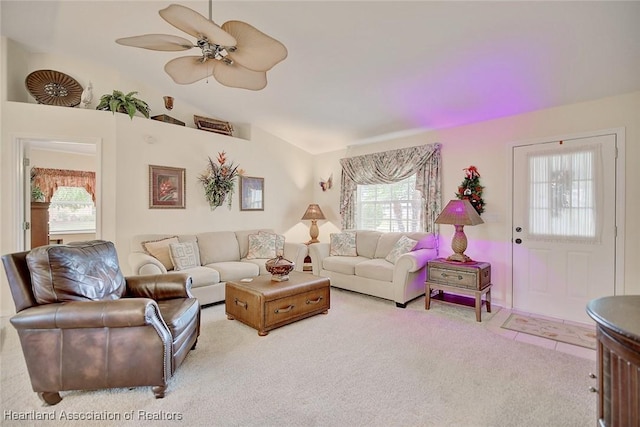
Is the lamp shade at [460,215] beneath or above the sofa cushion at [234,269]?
above

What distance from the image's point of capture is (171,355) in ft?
6.56

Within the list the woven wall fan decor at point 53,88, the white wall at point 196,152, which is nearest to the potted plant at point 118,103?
the white wall at point 196,152

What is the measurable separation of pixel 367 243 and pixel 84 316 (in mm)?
3721

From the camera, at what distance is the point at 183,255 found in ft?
12.8

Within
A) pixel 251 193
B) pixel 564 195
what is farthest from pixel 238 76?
pixel 564 195

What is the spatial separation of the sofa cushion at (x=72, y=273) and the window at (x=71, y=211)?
15.6 feet

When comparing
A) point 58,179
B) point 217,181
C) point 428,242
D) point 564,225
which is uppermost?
point 58,179

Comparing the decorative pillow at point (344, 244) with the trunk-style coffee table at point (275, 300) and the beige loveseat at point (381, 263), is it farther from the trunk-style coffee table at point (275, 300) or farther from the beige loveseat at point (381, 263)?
the trunk-style coffee table at point (275, 300)

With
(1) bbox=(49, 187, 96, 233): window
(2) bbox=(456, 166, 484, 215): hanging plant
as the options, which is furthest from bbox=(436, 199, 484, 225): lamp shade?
(1) bbox=(49, 187, 96, 233): window

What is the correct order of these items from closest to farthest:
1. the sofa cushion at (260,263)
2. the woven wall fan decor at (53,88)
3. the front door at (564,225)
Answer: the front door at (564,225) → the woven wall fan decor at (53,88) → the sofa cushion at (260,263)

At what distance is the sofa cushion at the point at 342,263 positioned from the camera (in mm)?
4387

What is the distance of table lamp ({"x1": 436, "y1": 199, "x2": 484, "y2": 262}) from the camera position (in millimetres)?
3535

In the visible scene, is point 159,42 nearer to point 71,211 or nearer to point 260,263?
point 260,263

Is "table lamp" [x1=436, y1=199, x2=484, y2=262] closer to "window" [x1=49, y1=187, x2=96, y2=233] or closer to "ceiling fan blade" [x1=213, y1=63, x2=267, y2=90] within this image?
"ceiling fan blade" [x1=213, y1=63, x2=267, y2=90]
